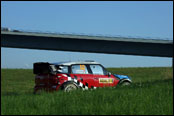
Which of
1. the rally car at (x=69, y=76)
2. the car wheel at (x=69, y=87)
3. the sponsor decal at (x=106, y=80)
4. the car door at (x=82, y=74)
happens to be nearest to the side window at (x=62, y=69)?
the rally car at (x=69, y=76)

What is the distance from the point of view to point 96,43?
173 feet

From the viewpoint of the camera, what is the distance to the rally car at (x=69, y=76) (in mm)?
14391

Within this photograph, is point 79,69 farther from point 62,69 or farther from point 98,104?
point 98,104

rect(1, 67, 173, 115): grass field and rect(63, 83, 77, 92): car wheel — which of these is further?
rect(63, 83, 77, 92): car wheel

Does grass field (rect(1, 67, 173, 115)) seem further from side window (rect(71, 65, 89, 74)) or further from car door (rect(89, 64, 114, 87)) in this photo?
car door (rect(89, 64, 114, 87))

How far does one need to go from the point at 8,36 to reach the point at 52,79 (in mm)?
39203

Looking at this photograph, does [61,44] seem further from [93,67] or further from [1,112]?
[1,112]

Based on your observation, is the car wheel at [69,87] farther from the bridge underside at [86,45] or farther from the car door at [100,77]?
the bridge underside at [86,45]

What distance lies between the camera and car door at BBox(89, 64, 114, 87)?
51.8 ft

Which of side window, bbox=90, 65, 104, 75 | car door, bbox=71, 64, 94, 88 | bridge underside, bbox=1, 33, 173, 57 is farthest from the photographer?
bridge underside, bbox=1, 33, 173, 57

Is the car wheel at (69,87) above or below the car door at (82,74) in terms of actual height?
below

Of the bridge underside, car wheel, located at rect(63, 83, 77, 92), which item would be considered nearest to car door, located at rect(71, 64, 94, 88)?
car wheel, located at rect(63, 83, 77, 92)

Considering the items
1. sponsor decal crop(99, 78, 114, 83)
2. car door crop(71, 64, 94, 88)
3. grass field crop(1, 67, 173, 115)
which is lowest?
grass field crop(1, 67, 173, 115)

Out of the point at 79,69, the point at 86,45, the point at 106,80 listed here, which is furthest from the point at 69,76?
the point at 86,45
